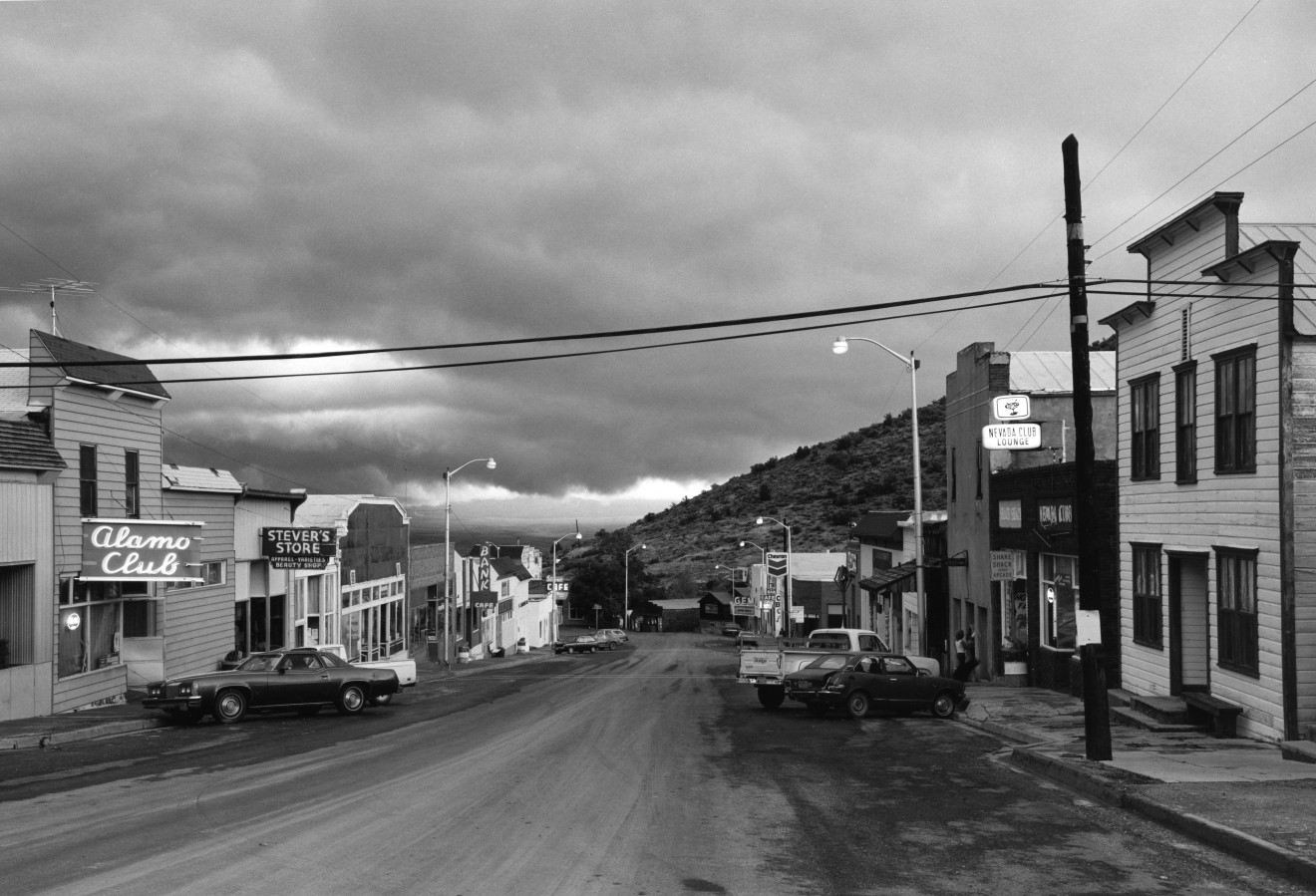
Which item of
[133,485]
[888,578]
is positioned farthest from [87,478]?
[888,578]

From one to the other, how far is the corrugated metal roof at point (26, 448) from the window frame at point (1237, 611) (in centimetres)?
2389

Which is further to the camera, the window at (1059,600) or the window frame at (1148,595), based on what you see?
the window at (1059,600)

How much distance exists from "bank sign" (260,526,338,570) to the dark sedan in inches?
327

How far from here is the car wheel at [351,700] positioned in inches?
1024

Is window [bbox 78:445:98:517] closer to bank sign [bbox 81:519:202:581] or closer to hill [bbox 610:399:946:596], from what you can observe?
bank sign [bbox 81:519:202:581]

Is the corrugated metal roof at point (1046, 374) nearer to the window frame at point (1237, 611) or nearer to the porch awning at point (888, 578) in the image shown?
the porch awning at point (888, 578)

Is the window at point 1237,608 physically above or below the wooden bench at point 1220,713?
above

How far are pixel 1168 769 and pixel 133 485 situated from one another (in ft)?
81.6

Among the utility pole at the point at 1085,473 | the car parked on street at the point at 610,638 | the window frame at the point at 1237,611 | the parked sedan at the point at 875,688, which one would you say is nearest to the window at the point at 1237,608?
the window frame at the point at 1237,611

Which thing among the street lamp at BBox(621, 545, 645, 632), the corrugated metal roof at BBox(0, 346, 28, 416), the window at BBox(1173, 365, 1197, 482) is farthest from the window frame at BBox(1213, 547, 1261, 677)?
the street lamp at BBox(621, 545, 645, 632)

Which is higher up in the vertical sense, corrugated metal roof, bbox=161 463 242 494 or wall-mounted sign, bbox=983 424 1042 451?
wall-mounted sign, bbox=983 424 1042 451

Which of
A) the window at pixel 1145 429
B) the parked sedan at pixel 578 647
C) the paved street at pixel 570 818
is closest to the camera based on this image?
the paved street at pixel 570 818

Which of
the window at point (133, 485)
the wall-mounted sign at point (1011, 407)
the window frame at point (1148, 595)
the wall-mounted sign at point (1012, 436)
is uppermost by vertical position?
the wall-mounted sign at point (1011, 407)

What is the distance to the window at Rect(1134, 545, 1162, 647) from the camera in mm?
22406
